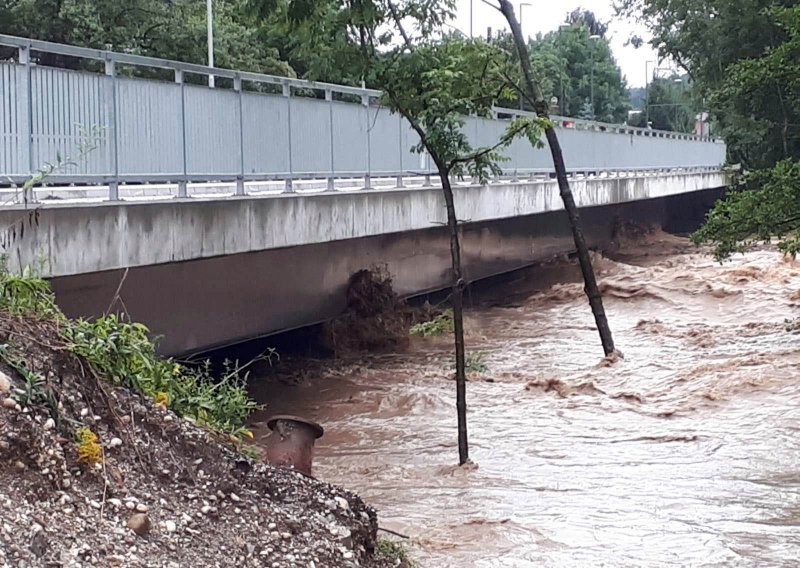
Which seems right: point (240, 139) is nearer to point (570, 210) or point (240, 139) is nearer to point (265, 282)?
point (265, 282)

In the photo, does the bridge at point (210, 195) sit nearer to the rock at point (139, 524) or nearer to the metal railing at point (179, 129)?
the metal railing at point (179, 129)

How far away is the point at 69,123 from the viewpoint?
890 cm

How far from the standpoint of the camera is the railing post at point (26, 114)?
823 centimetres

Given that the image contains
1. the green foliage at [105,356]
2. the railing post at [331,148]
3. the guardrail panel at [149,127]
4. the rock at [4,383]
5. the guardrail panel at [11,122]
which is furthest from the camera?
the railing post at [331,148]

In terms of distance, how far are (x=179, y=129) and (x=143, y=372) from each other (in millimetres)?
4684

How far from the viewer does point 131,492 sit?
4816 mm

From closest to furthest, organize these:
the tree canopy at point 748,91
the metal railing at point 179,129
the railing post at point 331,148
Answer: the metal railing at point 179,129 < the railing post at point 331,148 < the tree canopy at point 748,91

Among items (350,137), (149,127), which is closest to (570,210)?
(350,137)

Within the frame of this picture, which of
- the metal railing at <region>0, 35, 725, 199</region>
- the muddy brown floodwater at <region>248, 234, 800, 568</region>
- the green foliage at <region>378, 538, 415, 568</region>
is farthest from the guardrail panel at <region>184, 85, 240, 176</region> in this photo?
the green foliage at <region>378, 538, 415, 568</region>

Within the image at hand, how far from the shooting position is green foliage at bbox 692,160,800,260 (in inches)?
613

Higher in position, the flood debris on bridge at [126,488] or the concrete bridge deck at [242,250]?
the concrete bridge deck at [242,250]

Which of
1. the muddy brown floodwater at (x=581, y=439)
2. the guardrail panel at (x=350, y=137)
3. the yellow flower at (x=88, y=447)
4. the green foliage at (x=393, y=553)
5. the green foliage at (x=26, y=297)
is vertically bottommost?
the muddy brown floodwater at (x=581, y=439)

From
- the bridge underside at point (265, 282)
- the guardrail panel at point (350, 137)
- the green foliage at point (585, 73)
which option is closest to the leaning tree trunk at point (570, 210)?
the bridge underside at point (265, 282)

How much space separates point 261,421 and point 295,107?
381 cm
